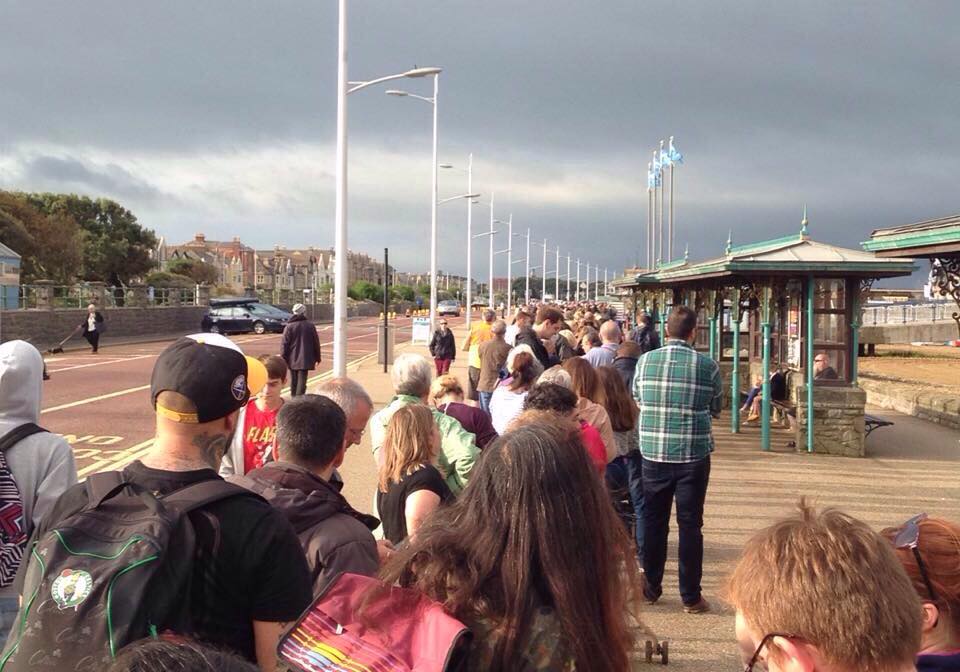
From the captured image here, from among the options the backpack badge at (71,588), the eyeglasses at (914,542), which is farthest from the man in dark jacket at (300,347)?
the eyeglasses at (914,542)

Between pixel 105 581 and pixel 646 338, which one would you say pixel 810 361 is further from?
pixel 105 581

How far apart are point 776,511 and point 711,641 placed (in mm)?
3701

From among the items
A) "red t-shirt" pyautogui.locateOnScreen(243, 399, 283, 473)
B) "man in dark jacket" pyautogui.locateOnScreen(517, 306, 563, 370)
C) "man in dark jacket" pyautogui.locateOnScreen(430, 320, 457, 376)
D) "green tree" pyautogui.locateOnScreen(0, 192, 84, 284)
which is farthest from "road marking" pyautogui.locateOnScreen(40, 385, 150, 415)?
"green tree" pyautogui.locateOnScreen(0, 192, 84, 284)

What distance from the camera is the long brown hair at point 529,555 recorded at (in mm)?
1871

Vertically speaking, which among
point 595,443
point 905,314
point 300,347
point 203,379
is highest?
point 905,314

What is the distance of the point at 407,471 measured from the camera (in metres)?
3.86

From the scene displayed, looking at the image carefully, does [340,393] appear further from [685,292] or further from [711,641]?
[685,292]

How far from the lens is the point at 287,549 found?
7.22 feet

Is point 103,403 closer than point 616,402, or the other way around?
point 616,402

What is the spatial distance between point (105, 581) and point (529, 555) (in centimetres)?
90

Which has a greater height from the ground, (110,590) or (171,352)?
(171,352)

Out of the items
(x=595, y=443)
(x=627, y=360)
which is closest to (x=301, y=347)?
(x=627, y=360)

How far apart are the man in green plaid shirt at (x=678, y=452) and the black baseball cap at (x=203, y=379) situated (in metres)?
3.81

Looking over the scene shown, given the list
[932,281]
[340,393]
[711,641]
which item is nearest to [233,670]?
[340,393]
